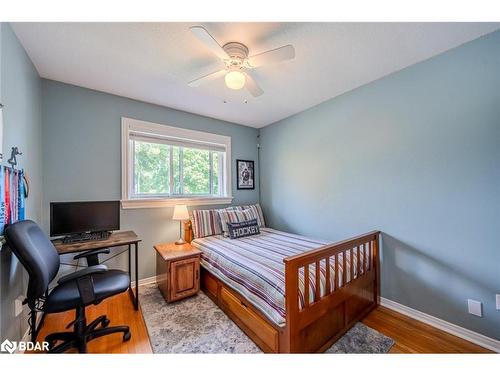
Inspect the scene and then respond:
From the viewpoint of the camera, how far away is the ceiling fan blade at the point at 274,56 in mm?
Answer: 1471

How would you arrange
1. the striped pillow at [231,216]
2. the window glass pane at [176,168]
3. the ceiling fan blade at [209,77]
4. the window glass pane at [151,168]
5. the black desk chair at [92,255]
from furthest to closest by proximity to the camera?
1. the window glass pane at [176,168]
2. the striped pillow at [231,216]
3. the window glass pane at [151,168]
4. the black desk chair at [92,255]
5. the ceiling fan blade at [209,77]

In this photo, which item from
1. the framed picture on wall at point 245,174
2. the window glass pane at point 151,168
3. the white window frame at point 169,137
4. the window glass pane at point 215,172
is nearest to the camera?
the white window frame at point 169,137

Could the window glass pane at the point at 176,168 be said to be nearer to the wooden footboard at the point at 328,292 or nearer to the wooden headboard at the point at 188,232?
the wooden headboard at the point at 188,232

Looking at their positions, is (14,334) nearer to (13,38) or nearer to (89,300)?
(89,300)

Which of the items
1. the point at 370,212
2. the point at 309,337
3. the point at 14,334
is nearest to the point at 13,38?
the point at 14,334

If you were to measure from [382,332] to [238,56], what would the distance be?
2.67 m

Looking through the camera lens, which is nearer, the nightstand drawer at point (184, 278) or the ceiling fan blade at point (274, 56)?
the ceiling fan blade at point (274, 56)

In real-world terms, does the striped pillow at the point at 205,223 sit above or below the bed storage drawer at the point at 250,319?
above

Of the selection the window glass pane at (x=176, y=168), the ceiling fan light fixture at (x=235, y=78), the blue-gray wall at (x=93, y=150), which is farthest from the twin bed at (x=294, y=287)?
the ceiling fan light fixture at (x=235, y=78)

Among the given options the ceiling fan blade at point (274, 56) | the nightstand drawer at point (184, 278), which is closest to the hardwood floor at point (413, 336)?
the nightstand drawer at point (184, 278)

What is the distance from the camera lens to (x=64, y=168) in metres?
2.32

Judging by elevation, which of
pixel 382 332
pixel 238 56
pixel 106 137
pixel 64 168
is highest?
pixel 238 56

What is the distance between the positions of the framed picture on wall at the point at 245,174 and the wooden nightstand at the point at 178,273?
1612mm

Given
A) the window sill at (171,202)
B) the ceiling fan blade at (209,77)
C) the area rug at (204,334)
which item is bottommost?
the area rug at (204,334)
